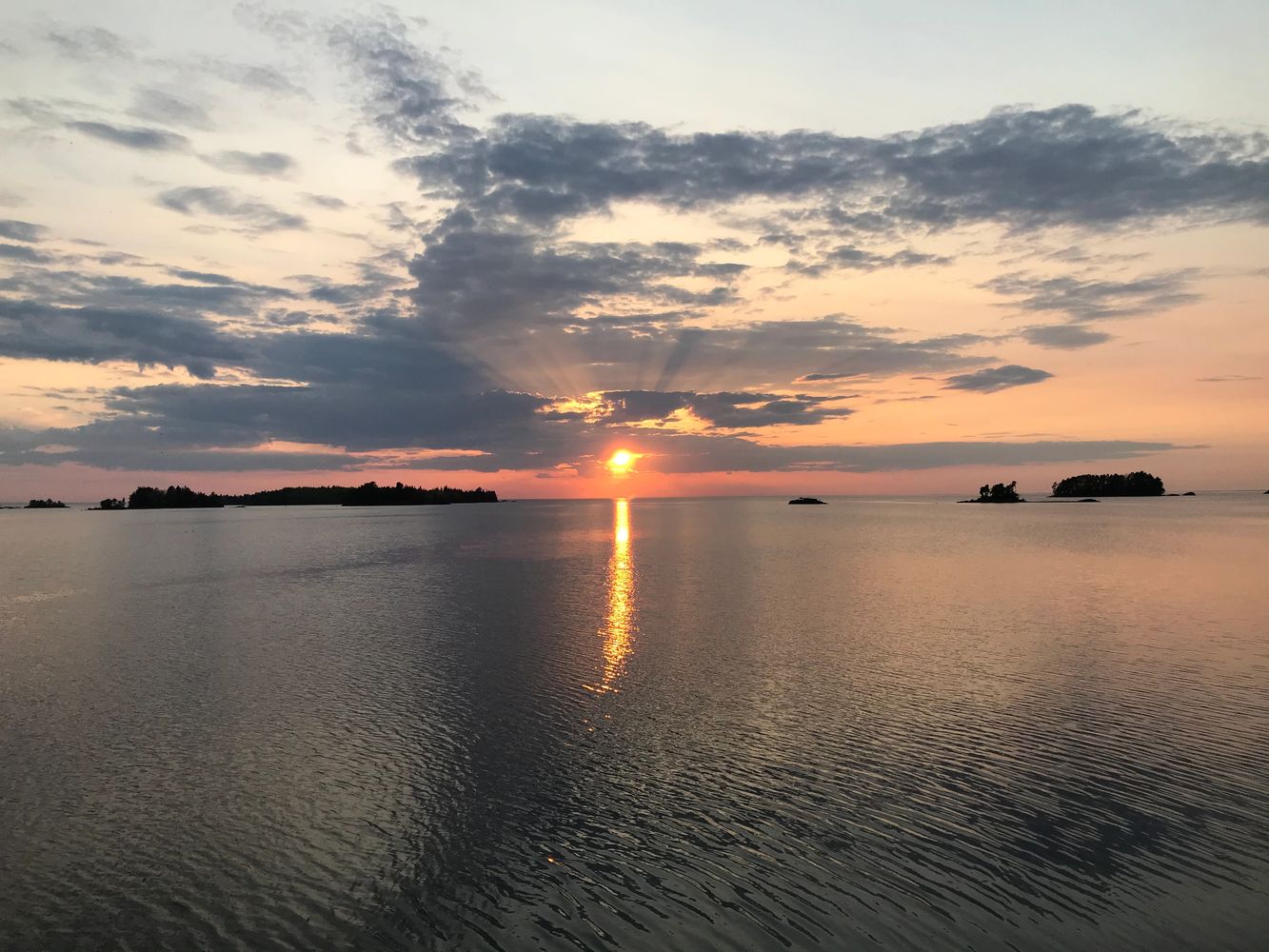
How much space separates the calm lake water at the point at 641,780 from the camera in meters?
12.9

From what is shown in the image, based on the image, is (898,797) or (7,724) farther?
(7,724)

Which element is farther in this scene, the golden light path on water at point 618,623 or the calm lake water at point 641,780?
the golden light path on water at point 618,623

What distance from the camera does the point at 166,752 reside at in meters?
21.5

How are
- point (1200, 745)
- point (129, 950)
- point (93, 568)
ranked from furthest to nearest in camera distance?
1. point (93, 568)
2. point (1200, 745)
3. point (129, 950)

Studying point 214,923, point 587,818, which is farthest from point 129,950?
point 587,818

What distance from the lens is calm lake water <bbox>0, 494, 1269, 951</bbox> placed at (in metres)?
12.9

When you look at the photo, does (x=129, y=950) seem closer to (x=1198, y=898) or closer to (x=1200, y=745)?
(x=1198, y=898)

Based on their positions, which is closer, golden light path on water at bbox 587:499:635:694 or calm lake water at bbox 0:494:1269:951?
calm lake water at bbox 0:494:1269:951

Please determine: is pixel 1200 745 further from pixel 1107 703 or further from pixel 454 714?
pixel 454 714

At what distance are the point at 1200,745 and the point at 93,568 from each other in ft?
310

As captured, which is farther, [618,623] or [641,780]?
[618,623]

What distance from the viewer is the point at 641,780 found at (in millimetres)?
19188

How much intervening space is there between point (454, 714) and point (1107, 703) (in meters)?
23.2

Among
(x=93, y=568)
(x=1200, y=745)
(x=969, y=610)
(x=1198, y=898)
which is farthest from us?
(x=93, y=568)
